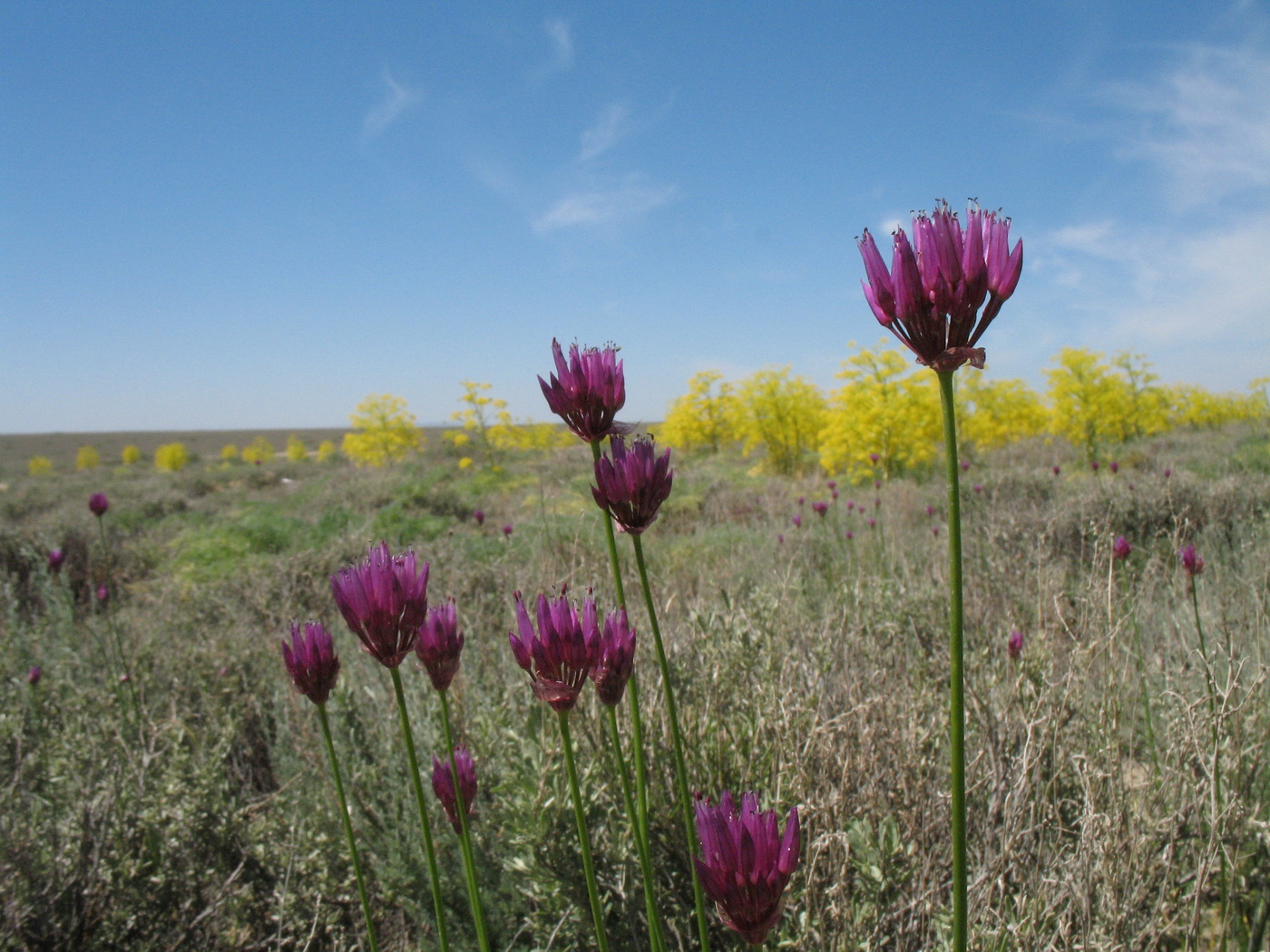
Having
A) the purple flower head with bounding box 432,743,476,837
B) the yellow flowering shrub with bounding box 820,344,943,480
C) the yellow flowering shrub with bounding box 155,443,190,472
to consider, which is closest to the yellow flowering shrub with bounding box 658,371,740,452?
the yellow flowering shrub with bounding box 820,344,943,480

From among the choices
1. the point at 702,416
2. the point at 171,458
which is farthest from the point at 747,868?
the point at 171,458

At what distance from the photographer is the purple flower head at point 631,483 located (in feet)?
3.65

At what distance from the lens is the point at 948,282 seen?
86 centimetres

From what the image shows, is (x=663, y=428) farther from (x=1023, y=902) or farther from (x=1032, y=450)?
(x=1023, y=902)

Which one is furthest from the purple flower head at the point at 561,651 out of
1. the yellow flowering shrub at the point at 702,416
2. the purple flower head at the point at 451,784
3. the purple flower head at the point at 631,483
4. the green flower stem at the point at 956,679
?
the yellow flowering shrub at the point at 702,416

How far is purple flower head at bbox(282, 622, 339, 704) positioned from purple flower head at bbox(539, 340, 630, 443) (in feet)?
2.17

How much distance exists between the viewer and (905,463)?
11148mm

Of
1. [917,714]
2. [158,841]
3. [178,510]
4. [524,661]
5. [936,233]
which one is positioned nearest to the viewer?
→ [936,233]

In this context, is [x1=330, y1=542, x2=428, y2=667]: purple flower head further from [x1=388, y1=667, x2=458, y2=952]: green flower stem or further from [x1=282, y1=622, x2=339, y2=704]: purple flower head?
[x1=282, y1=622, x2=339, y2=704]: purple flower head

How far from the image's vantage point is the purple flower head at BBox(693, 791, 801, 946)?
90 cm

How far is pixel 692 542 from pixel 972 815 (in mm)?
5004

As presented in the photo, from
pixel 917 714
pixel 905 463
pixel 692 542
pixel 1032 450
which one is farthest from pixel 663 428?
pixel 917 714

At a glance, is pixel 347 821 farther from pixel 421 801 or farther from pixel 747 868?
pixel 747 868

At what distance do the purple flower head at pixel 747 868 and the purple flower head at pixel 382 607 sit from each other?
0.53m
